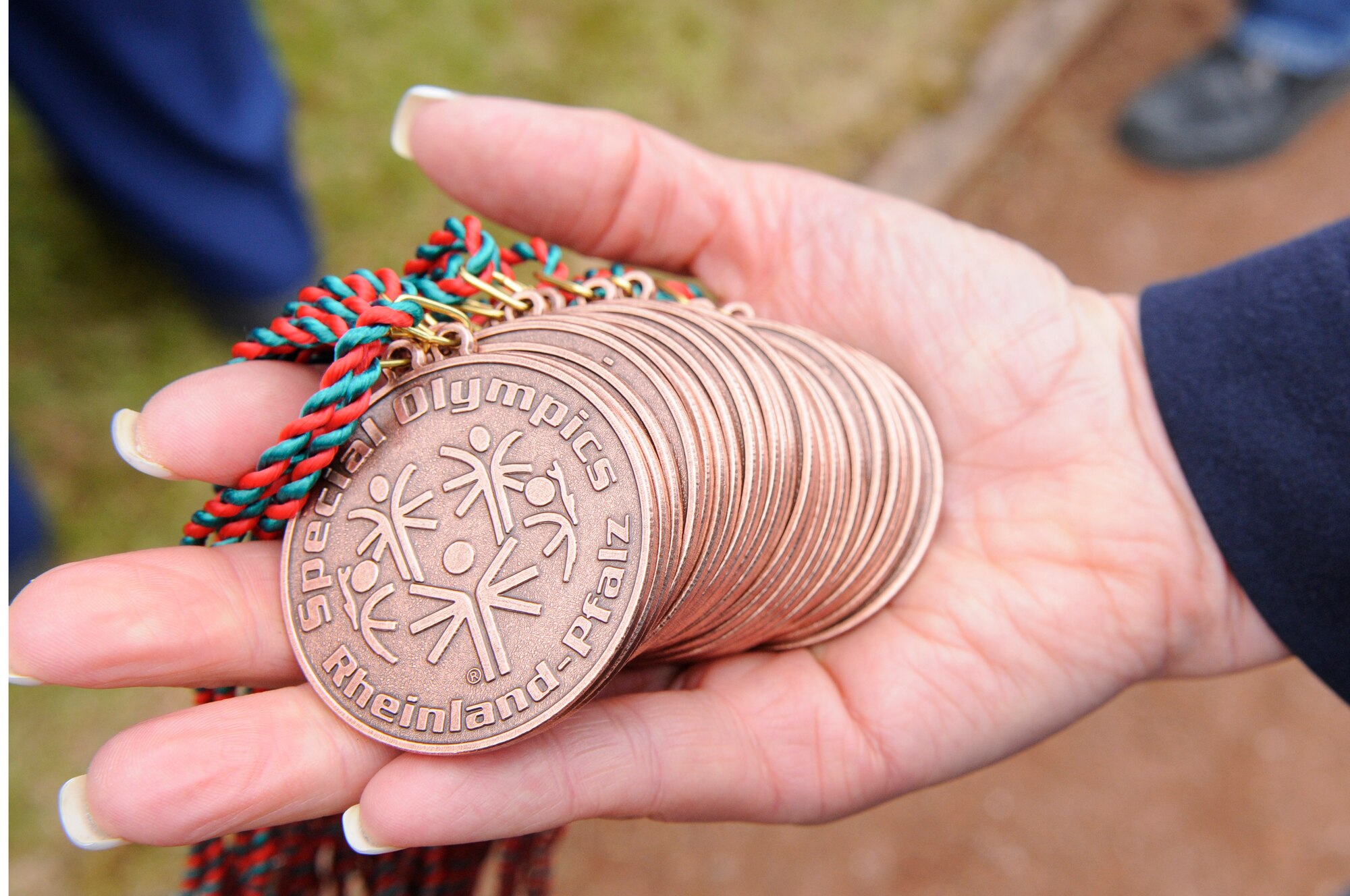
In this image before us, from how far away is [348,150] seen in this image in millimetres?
4812

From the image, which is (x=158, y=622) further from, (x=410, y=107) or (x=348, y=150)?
(x=348, y=150)

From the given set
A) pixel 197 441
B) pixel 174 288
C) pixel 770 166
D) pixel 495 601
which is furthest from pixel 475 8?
pixel 495 601

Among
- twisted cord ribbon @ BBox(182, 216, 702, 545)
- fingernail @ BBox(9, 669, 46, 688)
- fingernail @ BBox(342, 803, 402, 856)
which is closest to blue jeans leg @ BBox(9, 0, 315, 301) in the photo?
twisted cord ribbon @ BBox(182, 216, 702, 545)

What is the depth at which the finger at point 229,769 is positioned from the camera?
1791 mm

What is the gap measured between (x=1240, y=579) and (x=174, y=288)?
14.4 ft

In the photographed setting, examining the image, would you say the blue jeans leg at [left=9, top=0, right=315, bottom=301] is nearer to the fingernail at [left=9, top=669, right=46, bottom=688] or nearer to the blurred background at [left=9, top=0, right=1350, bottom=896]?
the blurred background at [left=9, top=0, right=1350, bottom=896]

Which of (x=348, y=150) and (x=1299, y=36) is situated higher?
(x=1299, y=36)

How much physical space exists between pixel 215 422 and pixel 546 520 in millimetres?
744

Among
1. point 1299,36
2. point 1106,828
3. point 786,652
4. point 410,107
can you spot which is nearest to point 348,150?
point 410,107

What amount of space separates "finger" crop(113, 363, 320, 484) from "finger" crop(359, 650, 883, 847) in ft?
2.44

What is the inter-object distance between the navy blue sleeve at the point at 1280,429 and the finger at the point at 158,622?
2.28 metres

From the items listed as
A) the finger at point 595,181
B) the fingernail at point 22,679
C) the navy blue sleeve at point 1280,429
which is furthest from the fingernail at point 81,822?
the navy blue sleeve at point 1280,429

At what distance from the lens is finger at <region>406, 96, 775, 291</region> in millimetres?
2668

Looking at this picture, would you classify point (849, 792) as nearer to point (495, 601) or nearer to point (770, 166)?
point (495, 601)
